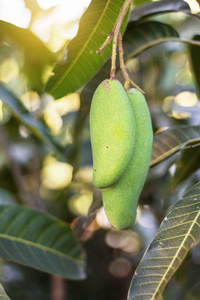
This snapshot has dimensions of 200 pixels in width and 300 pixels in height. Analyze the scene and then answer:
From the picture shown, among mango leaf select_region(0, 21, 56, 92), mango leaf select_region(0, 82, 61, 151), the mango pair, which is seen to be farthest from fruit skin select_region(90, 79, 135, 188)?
mango leaf select_region(0, 21, 56, 92)

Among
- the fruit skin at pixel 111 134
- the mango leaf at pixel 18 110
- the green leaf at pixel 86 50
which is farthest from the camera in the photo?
the mango leaf at pixel 18 110

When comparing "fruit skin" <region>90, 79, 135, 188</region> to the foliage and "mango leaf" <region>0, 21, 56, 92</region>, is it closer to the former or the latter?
the foliage

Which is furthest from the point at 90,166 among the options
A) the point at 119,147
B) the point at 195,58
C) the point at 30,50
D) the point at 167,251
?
the point at 119,147

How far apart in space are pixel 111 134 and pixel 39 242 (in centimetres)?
57

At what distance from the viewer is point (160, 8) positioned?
0.95m

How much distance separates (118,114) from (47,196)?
141 cm

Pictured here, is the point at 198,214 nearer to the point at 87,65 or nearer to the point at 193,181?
the point at 87,65

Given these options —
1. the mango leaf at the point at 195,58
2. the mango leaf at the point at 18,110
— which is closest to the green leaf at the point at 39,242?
the mango leaf at the point at 18,110

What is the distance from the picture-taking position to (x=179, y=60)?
6.36 ft

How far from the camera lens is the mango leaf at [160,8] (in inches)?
37.2

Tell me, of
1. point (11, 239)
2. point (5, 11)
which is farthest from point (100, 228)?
point (5, 11)

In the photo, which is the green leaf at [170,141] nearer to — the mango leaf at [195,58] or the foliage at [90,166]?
the foliage at [90,166]

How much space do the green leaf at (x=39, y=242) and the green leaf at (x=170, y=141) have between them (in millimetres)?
328

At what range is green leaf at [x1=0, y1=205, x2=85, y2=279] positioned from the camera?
0.98 metres
